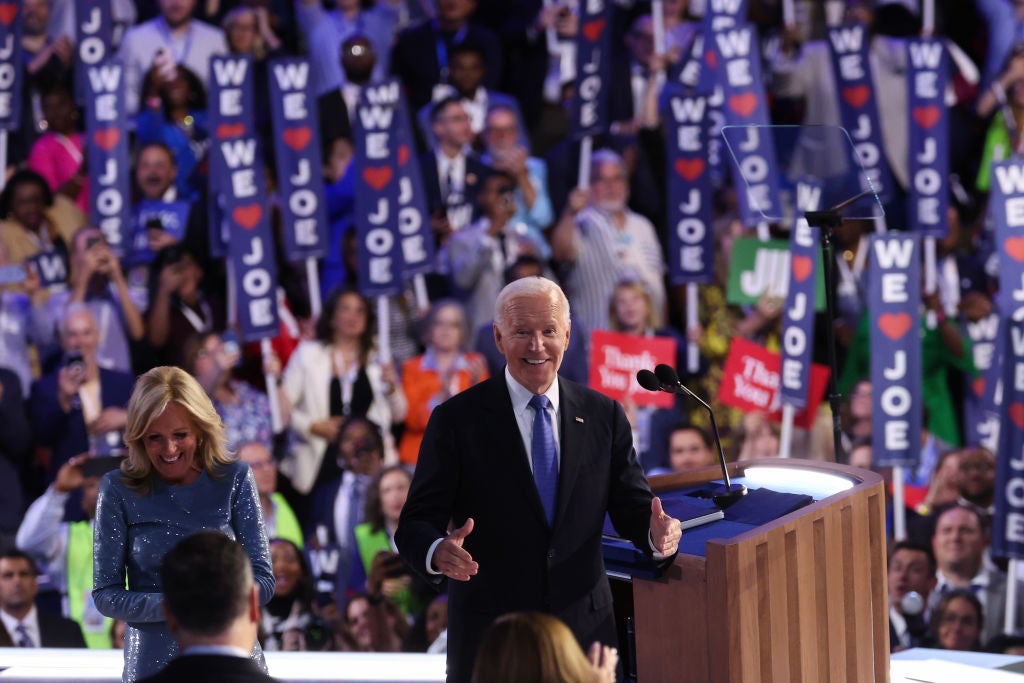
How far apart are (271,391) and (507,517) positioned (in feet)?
12.3

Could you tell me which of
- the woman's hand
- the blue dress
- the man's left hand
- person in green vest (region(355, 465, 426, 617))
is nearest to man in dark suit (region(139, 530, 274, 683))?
the blue dress

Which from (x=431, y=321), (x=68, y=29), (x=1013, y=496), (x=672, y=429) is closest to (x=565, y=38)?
(x=431, y=321)

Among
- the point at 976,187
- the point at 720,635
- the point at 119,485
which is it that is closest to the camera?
the point at 720,635

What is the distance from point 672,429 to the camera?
231 inches

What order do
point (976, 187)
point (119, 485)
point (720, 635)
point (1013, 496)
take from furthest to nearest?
point (976, 187)
point (1013, 496)
point (119, 485)
point (720, 635)

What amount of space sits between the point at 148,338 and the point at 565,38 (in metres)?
2.45

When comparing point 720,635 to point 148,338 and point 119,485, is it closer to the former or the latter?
point 119,485

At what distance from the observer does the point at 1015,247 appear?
5.60m

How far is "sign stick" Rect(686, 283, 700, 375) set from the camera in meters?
6.00

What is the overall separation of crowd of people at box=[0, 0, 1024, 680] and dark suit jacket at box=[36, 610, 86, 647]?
1.1 inches

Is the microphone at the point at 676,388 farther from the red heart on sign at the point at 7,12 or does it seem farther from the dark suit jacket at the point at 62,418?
the red heart on sign at the point at 7,12

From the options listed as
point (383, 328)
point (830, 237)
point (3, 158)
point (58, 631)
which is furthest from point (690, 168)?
point (58, 631)

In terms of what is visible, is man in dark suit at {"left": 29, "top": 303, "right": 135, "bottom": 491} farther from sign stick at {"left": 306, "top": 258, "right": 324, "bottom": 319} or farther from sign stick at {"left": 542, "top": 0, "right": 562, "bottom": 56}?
sign stick at {"left": 542, "top": 0, "right": 562, "bottom": 56}

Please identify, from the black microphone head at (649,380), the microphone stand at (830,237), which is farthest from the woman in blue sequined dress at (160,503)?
the microphone stand at (830,237)
